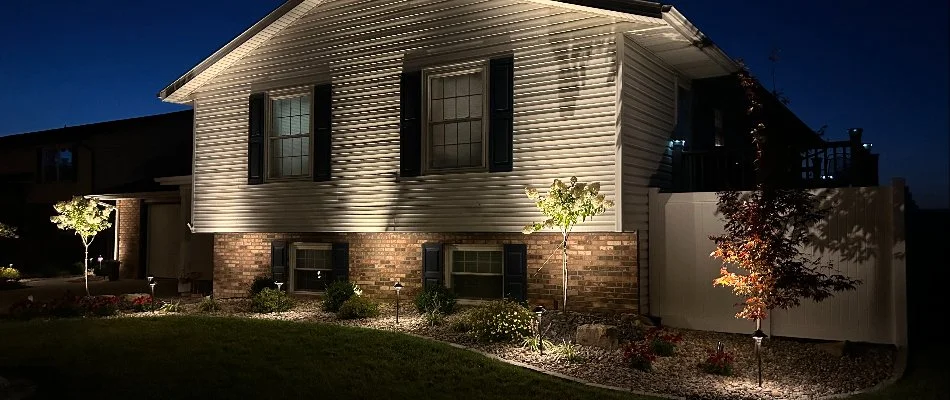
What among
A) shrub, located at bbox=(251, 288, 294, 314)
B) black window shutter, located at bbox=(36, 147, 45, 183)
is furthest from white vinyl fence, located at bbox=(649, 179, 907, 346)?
black window shutter, located at bbox=(36, 147, 45, 183)

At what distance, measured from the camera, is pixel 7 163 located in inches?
1128

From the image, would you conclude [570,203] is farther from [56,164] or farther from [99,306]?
[56,164]

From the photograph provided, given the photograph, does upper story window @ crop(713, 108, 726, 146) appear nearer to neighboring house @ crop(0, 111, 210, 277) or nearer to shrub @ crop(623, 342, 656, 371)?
shrub @ crop(623, 342, 656, 371)

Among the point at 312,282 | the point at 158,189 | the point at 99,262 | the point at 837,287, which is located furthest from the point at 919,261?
the point at 99,262

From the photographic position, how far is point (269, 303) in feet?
43.7

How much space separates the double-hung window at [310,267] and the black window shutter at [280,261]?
0.13m

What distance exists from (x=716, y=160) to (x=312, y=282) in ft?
28.5

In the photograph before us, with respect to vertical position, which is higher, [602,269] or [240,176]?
[240,176]

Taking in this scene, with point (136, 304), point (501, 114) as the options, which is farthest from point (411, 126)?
point (136, 304)

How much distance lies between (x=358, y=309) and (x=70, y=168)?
69.8ft

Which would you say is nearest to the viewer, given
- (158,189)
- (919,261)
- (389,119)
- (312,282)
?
(919,261)

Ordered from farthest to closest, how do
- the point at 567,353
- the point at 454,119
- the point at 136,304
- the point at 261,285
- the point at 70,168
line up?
1. the point at 70,168
2. the point at 261,285
3. the point at 136,304
4. the point at 454,119
5. the point at 567,353

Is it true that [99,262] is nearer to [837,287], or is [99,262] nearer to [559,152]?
[559,152]

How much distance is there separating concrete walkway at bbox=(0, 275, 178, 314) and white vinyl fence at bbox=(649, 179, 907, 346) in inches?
489
